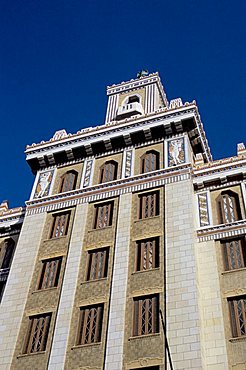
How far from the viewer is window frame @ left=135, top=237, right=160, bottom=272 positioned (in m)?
24.5

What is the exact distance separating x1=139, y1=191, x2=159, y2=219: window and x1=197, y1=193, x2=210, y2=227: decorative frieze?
218cm

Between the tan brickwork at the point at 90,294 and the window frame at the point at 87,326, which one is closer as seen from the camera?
the tan brickwork at the point at 90,294

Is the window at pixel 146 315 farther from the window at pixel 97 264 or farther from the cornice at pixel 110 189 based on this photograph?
the cornice at pixel 110 189

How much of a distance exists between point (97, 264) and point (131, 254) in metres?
1.80

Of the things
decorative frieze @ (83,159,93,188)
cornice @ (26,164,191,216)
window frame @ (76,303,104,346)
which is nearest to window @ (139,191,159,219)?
cornice @ (26,164,191,216)

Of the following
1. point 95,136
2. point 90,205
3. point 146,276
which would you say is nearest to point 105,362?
point 146,276

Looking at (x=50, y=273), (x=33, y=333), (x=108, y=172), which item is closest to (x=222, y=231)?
(x=108, y=172)

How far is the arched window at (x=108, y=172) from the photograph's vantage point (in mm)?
30355

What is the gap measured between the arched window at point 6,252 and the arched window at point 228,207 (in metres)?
11.8

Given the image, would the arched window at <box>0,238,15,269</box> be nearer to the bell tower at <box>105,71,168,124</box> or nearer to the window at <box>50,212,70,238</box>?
the window at <box>50,212,70,238</box>

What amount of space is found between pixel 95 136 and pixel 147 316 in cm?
1308

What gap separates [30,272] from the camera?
1048 inches

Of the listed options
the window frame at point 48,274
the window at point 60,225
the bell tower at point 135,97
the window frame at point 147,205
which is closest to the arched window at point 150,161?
the window frame at point 147,205

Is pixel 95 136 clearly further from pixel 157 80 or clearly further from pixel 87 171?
pixel 157 80
